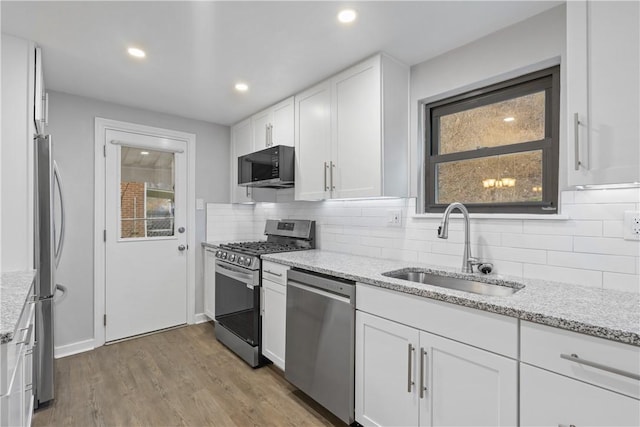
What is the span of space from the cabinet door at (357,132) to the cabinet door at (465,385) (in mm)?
1051

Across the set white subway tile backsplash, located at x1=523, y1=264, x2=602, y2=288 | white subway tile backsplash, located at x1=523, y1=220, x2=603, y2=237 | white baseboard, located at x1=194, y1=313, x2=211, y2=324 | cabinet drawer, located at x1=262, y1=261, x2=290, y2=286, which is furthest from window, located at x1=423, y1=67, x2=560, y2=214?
white baseboard, located at x1=194, y1=313, x2=211, y2=324

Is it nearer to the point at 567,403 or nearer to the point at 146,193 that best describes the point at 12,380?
the point at 567,403

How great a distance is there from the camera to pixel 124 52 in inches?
82.0

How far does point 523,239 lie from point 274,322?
1770 millimetres

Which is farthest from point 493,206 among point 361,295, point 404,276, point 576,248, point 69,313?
point 69,313

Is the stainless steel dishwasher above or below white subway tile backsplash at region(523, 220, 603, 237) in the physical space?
below

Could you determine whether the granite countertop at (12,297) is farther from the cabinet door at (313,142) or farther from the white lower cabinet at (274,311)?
the cabinet door at (313,142)

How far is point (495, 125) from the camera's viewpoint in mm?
1989

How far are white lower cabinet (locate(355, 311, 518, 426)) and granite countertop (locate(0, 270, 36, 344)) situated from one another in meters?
1.44

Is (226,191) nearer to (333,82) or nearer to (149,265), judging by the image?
(149,265)

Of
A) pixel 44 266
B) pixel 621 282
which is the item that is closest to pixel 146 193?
pixel 44 266

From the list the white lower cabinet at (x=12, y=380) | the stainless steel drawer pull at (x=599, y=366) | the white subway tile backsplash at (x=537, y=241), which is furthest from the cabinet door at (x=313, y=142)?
the white lower cabinet at (x=12, y=380)

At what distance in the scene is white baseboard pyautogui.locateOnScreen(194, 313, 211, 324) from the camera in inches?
139

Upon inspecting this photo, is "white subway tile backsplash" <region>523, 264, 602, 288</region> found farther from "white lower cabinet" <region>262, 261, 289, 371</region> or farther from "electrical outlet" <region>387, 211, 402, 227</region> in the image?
"white lower cabinet" <region>262, 261, 289, 371</region>
